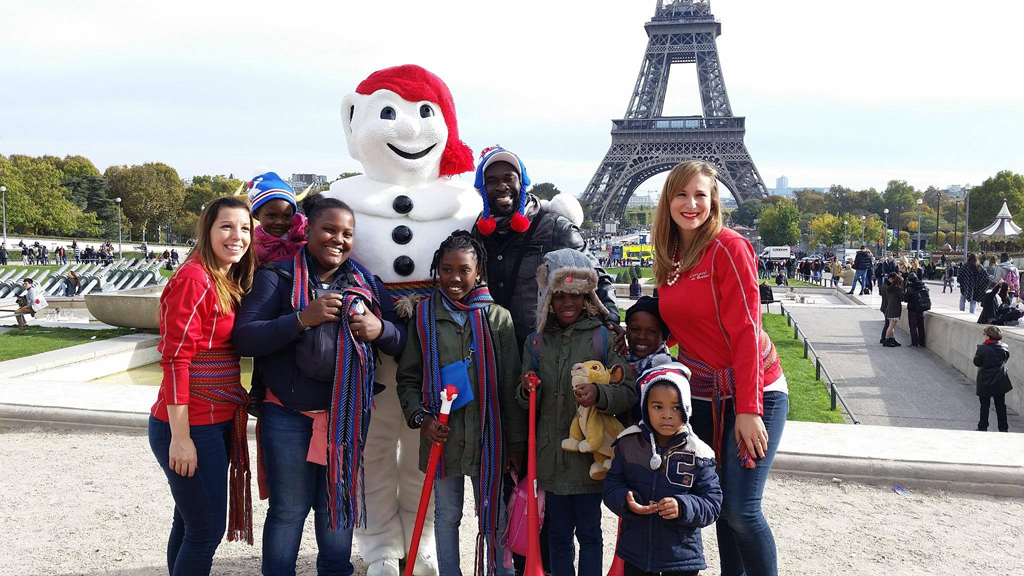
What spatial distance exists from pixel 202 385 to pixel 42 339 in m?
10.1

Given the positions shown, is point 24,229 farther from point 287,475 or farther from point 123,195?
point 287,475

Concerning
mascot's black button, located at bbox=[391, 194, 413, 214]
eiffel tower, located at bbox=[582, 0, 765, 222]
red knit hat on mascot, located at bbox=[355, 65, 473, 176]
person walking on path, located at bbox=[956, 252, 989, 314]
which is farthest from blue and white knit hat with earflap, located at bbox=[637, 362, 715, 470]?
eiffel tower, located at bbox=[582, 0, 765, 222]

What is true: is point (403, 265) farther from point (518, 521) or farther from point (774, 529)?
point (774, 529)

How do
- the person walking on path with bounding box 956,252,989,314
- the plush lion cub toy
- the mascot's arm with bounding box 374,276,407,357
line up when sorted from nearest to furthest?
the plush lion cub toy < the mascot's arm with bounding box 374,276,407,357 < the person walking on path with bounding box 956,252,989,314

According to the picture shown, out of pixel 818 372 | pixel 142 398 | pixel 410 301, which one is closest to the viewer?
pixel 410 301

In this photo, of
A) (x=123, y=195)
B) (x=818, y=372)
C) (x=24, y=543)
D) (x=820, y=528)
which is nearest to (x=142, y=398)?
(x=24, y=543)

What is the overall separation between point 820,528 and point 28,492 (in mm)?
4657

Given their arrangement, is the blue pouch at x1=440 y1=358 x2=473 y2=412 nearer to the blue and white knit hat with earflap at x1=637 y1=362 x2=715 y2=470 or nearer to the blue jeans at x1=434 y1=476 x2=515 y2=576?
the blue jeans at x1=434 y1=476 x2=515 y2=576

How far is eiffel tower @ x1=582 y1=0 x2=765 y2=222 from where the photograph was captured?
5641cm

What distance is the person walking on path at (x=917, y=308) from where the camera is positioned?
12.9 m

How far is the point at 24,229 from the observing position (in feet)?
162

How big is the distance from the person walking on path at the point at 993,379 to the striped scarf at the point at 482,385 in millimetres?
6549

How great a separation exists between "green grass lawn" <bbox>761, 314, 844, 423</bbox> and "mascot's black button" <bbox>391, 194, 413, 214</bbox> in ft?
15.0

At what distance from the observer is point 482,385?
3.19 meters
